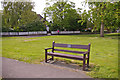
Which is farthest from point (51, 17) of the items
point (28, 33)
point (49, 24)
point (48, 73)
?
point (48, 73)

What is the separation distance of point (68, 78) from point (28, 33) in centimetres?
3060

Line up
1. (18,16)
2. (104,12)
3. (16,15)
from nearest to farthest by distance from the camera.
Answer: (104,12) < (16,15) < (18,16)

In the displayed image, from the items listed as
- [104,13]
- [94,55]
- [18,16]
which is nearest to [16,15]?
[18,16]

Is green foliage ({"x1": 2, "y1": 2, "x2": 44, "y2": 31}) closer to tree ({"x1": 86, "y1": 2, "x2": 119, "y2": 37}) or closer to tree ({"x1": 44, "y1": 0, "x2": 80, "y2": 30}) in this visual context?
tree ({"x1": 44, "y1": 0, "x2": 80, "y2": 30})

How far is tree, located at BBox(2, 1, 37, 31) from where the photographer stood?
3206 centimetres

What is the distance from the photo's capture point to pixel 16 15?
32.9m

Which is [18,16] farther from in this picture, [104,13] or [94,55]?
[94,55]

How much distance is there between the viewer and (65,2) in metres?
37.3

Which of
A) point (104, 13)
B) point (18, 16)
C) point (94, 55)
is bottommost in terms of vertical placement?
point (94, 55)

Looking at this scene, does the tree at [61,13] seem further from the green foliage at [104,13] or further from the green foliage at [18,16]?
the green foliage at [104,13]

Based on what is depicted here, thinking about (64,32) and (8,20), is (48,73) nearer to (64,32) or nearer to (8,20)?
(8,20)

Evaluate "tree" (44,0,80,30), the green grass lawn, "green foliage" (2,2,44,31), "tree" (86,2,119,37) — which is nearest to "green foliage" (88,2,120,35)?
"tree" (86,2,119,37)

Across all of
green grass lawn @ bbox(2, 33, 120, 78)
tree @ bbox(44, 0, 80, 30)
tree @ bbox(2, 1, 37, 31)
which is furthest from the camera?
tree @ bbox(44, 0, 80, 30)

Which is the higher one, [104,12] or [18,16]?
[18,16]
